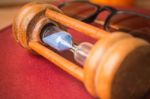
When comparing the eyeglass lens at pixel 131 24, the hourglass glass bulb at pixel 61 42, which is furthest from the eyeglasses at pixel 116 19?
the hourglass glass bulb at pixel 61 42

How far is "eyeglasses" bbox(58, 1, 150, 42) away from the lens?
0.38 m

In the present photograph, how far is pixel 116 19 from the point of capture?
418mm

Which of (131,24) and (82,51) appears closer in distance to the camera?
(82,51)

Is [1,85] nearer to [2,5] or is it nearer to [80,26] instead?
[80,26]

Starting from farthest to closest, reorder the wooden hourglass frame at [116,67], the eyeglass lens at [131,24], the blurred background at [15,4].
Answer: the blurred background at [15,4], the eyeglass lens at [131,24], the wooden hourglass frame at [116,67]

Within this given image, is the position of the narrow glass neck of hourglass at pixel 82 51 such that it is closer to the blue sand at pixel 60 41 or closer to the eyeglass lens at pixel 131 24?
the blue sand at pixel 60 41

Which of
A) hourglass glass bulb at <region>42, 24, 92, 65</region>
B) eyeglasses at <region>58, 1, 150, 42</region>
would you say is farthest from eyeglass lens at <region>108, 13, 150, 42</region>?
hourglass glass bulb at <region>42, 24, 92, 65</region>

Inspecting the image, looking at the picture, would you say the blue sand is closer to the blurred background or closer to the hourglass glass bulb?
the hourglass glass bulb

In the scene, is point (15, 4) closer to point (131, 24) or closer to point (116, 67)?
point (131, 24)

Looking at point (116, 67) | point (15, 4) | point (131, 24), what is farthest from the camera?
point (15, 4)

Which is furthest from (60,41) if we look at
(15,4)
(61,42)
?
(15,4)

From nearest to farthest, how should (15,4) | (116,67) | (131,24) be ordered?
1. (116,67)
2. (131,24)
3. (15,4)

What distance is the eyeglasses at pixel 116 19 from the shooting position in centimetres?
38

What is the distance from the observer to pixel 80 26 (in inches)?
9.5
